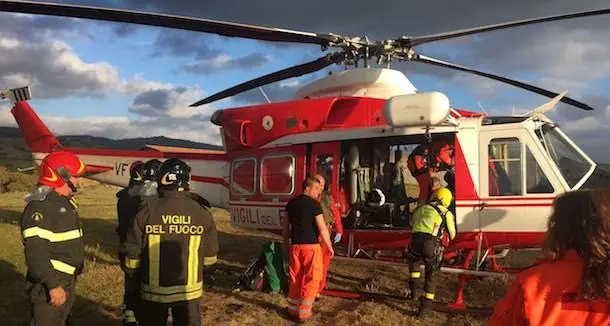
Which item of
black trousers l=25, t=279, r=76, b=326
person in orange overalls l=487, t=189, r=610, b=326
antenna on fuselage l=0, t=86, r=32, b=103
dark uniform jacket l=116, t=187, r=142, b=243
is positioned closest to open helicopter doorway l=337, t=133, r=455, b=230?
dark uniform jacket l=116, t=187, r=142, b=243

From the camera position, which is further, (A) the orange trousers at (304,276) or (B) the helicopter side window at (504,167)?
(B) the helicopter side window at (504,167)

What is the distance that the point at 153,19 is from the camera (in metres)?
6.05

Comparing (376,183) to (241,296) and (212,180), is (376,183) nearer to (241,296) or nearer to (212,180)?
(241,296)

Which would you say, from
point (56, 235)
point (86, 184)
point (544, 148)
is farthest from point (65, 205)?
point (86, 184)

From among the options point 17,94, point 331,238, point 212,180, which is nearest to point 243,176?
point 212,180

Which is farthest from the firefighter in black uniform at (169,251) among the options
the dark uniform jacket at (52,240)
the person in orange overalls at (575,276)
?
the person in orange overalls at (575,276)

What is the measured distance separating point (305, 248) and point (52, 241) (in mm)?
2897

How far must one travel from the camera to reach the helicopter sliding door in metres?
6.46

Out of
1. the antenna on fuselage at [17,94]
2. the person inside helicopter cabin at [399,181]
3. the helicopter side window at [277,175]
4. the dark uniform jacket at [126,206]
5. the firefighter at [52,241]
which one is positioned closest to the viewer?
the firefighter at [52,241]

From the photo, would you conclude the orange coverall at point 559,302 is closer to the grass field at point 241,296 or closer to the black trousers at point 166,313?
the black trousers at point 166,313

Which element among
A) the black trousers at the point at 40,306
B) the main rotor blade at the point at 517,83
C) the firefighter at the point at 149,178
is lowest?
the black trousers at the point at 40,306

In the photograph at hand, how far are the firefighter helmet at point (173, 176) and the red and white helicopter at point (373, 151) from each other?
2.89m

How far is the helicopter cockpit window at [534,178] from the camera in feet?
21.2

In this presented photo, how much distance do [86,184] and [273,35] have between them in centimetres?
3062
